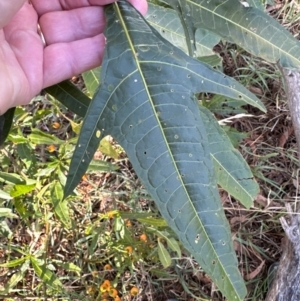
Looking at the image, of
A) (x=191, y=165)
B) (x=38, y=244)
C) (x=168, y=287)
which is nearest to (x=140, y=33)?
(x=191, y=165)

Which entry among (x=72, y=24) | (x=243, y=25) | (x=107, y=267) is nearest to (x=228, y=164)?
(x=243, y=25)

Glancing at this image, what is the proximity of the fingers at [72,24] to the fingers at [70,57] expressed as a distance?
2 centimetres

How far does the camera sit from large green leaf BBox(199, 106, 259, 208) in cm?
90

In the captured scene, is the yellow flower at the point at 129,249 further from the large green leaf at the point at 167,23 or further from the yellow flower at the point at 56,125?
the large green leaf at the point at 167,23

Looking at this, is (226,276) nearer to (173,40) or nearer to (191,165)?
(191,165)

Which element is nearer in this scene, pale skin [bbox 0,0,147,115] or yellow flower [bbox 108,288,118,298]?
pale skin [bbox 0,0,147,115]

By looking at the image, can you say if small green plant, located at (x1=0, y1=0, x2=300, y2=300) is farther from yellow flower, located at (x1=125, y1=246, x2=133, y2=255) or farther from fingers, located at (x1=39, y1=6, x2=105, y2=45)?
yellow flower, located at (x1=125, y1=246, x2=133, y2=255)

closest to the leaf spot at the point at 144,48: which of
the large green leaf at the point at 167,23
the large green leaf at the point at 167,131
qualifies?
the large green leaf at the point at 167,131

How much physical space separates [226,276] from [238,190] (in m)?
0.39

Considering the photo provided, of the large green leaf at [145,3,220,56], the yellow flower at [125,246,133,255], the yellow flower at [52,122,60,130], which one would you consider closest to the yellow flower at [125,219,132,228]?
the yellow flower at [125,246,133,255]

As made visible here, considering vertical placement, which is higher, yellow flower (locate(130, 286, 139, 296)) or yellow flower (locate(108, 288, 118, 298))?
yellow flower (locate(108, 288, 118, 298))

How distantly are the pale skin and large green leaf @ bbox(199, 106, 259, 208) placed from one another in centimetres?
22

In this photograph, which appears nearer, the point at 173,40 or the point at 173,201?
the point at 173,201

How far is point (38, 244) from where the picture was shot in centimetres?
147
